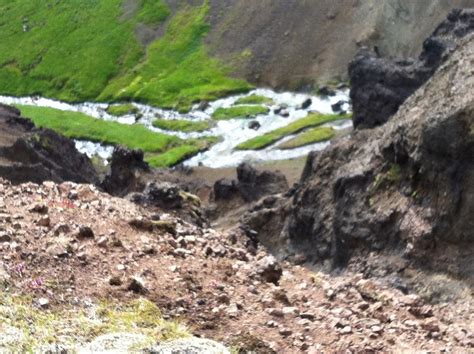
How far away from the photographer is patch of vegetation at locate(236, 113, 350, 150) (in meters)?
114

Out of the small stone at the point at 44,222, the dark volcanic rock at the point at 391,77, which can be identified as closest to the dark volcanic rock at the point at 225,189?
the dark volcanic rock at the point at 391,77

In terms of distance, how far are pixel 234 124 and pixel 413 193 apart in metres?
93.5

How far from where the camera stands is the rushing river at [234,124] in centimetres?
11132

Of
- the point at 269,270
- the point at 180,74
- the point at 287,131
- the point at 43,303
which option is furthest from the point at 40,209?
the point at 180,74

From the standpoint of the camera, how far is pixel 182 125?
431 ft

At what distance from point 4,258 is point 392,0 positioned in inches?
4843

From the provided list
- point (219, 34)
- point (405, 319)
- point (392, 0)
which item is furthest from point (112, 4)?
point (405, 319)

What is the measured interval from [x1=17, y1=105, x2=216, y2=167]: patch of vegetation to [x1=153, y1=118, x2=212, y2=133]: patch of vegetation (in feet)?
8.97

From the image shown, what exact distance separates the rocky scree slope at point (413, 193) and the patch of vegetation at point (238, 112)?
8098 cm

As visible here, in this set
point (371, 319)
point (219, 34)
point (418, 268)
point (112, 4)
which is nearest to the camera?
point (371, 319)

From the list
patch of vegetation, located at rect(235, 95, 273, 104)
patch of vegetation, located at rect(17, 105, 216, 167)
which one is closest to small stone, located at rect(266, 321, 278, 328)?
patch of vegetation, located at rect(17, 105, 216, 167)

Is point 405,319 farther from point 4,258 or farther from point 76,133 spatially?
point 76,133

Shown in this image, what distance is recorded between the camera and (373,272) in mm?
33375

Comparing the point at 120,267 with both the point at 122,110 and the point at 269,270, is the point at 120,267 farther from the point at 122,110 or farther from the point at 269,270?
the point at 122,110
